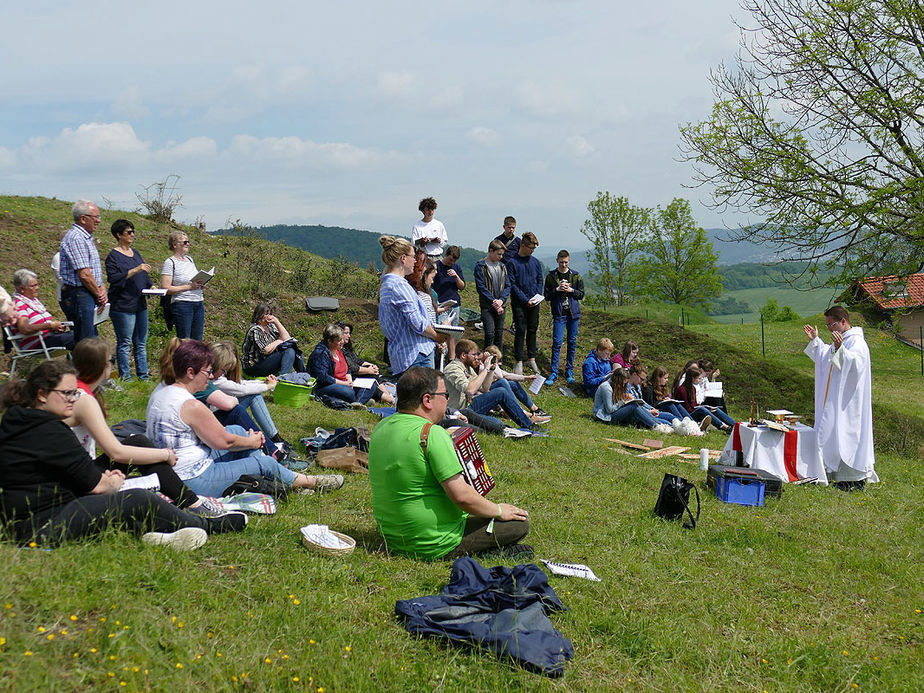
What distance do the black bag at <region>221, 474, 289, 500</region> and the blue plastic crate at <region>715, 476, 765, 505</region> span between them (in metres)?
4.58

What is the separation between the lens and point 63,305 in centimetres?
922

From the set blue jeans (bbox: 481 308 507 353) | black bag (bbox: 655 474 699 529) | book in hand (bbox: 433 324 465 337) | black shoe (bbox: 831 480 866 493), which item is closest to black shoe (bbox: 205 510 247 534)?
book in hand (bbox: 433 324 465 337)

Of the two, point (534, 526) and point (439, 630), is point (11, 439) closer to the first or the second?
point (439, 630)

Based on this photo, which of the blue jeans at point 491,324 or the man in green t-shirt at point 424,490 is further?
the blue jeans at point 491,324

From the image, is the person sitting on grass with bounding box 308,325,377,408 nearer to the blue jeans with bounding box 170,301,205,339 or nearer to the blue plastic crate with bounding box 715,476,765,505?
the blue jeans with bounding box 170,301,205,339

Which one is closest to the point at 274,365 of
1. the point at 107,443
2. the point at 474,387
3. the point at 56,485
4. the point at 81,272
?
the point at 81,272

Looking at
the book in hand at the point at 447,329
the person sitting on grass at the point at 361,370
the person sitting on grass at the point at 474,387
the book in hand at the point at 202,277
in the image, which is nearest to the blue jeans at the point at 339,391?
the person sitting on grass at the point at 361,370

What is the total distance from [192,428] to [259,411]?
200cm

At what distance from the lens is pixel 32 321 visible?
9328mm

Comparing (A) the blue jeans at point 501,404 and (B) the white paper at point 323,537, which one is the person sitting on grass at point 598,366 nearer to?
(A) the blue jeans at point 501,404

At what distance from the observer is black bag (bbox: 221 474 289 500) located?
587 cm

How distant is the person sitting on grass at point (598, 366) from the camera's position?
13.2 meters

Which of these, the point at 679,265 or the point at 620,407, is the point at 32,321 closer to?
the point at 620,407

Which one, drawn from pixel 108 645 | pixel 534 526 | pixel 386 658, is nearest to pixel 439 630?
pixel 386 658
